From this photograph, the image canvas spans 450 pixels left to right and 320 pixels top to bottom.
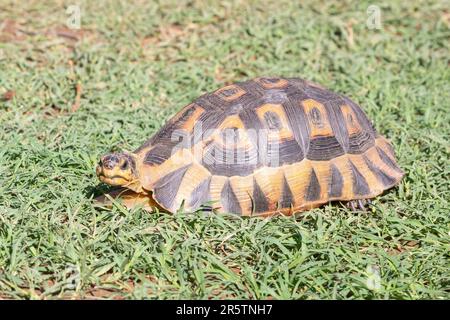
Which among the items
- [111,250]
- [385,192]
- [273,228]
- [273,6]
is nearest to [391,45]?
[273,6]

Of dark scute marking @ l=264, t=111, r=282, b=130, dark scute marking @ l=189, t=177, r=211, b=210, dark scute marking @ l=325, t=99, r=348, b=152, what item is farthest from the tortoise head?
dark scute marking @ l=325, t=99, r=348, b=152

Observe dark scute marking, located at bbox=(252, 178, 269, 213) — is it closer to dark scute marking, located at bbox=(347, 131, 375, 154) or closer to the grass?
the grass

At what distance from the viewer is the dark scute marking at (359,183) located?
439cm

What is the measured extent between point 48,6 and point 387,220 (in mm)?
4715

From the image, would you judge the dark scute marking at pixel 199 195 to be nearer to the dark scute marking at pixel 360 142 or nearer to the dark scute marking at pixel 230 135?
the dark scute marking at pixel 230 135

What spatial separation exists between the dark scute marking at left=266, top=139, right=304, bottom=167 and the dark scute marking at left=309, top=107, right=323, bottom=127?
21cm

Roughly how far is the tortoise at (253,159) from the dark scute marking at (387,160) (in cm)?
14

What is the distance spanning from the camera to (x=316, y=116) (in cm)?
434

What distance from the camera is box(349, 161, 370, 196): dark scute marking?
4.39m

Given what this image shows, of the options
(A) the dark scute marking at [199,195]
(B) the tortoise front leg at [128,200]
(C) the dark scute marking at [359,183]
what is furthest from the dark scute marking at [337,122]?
(B) the tortoise front leg at [128,200]

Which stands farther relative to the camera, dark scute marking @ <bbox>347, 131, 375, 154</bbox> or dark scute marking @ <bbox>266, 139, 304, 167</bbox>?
dark scute marking @ <bbox>347, 131, 375, 154</bbox>

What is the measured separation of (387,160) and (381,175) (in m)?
0.16

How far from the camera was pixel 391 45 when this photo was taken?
23.1ft

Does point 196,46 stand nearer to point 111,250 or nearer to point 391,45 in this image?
point 391,45
